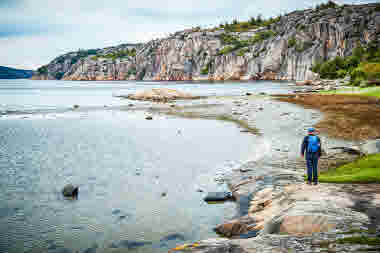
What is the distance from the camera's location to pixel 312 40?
167625 millimetres

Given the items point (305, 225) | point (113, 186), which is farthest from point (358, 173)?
point (113, 186)

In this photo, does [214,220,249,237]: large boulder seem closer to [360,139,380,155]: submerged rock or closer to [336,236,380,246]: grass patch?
[336,236,380,246]: grass patch

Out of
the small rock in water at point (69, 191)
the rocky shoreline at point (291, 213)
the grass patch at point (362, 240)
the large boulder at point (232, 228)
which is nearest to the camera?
the grass patch at point (362, 240)

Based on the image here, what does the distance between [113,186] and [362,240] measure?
34.1ft

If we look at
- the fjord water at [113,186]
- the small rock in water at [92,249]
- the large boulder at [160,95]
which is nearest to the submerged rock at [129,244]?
the fjord water at [113,186]

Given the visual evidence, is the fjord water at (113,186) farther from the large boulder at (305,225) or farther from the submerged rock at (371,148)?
the submerged rock at (371,148)

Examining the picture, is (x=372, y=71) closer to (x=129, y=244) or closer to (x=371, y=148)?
(x=371, y=148)

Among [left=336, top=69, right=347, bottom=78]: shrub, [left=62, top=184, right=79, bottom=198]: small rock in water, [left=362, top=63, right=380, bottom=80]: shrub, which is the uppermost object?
[left=336, top=69, right=347, bottom=78]: shrub

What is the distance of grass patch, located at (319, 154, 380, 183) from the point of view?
1085cm

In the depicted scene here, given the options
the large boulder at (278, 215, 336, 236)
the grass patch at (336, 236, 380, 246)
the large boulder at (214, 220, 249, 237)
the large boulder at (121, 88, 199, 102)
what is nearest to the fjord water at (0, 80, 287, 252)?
the large boulder at (214, 220, 249, 237)

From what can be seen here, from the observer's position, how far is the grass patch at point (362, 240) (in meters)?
5.74

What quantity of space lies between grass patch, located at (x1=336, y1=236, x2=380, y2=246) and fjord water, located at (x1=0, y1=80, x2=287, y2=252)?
4.20m

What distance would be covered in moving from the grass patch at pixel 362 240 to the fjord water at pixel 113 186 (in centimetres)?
420

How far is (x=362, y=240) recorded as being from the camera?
19.3 feet
